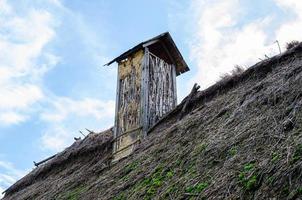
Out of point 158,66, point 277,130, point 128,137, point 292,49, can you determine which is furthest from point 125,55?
point 277,130

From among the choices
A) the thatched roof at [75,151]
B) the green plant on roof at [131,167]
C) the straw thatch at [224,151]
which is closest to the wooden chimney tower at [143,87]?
the straw thatch at [224,151]

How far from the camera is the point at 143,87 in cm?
703

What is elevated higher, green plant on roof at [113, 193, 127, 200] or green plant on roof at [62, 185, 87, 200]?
green plant on roof at [62, 185, 87, 200]

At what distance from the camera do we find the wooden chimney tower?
6.74m

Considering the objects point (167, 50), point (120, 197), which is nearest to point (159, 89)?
point (167, 50)

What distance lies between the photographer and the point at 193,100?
6.09m

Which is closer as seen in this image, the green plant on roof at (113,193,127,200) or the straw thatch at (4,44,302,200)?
the straw thatch at (4,44,302,200)

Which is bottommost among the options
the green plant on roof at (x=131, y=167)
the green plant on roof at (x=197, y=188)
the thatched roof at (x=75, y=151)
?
the green plant on roof at (x=197, y=188)

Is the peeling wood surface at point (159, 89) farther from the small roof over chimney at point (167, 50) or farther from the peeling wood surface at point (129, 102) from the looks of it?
the small roof over chimney at point (167, 50)

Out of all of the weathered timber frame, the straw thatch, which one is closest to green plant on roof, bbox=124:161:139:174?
the straw thatch

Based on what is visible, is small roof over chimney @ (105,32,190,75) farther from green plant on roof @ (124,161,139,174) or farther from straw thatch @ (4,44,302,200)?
green plant on roof @ (124,161,139,174)

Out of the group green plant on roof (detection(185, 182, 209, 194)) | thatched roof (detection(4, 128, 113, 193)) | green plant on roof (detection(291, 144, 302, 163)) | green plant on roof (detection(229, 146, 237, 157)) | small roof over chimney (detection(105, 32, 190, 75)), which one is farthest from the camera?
small roof over chimney (detection(105, 32, 190, 75))

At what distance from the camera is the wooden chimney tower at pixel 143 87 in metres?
6.74

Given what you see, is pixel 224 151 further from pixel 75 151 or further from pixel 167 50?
pixel 75 151
